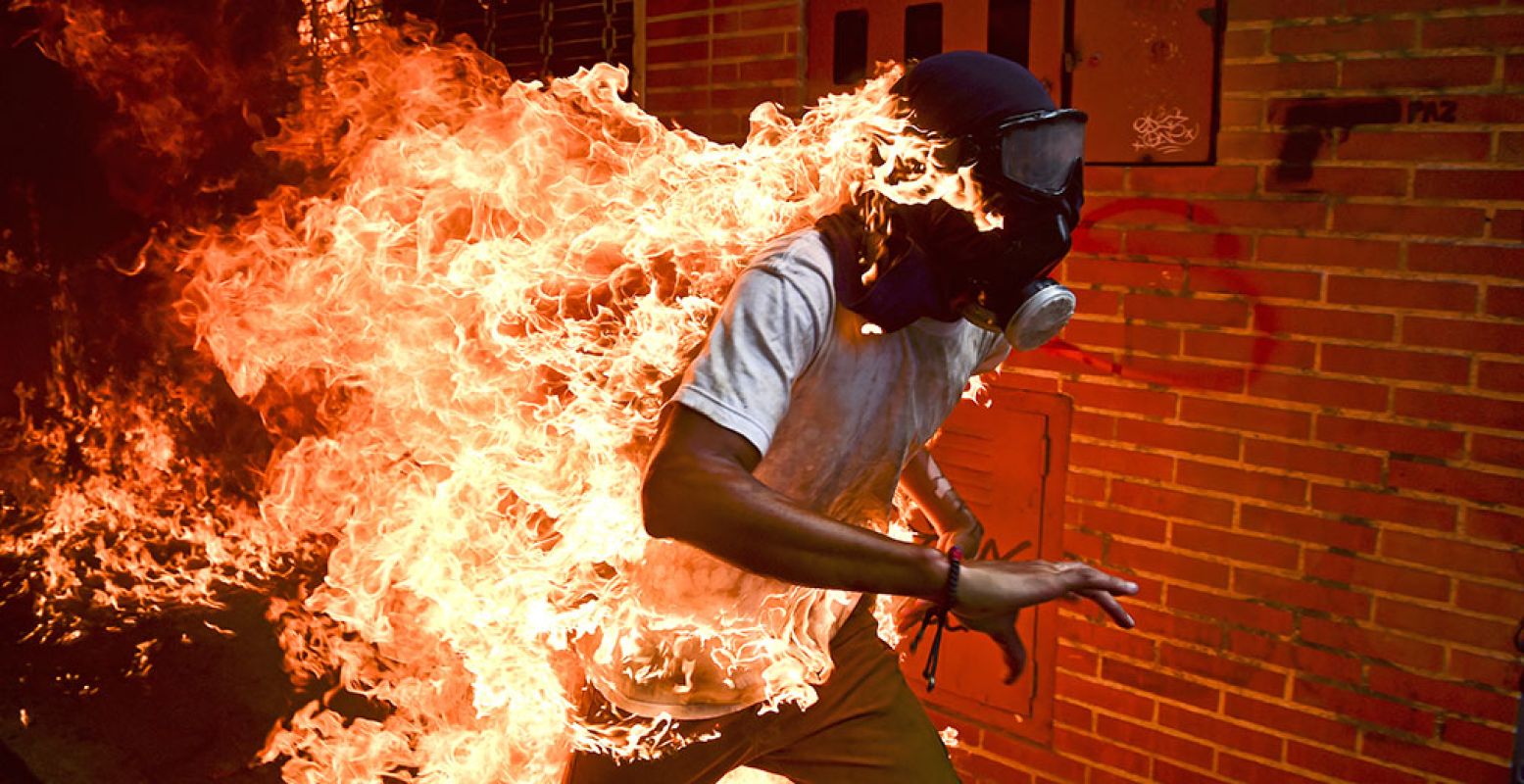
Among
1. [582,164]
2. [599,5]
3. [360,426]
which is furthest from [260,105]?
[582,164]

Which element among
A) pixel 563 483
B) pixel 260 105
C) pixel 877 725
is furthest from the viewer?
pixel 260 105

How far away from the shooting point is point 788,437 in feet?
8.63

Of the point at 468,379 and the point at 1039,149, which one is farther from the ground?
the point at 1039,149

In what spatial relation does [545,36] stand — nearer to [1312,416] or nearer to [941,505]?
[941,505]

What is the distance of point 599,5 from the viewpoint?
6129mm

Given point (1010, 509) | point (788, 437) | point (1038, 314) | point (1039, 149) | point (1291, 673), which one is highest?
point (1039, 149)

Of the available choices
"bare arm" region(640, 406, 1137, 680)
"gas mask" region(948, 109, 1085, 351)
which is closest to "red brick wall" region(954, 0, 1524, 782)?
"gas mask" region(948, 109, 1085, 351)

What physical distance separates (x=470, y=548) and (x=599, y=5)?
3487 mm

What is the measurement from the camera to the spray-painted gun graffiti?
4.08m

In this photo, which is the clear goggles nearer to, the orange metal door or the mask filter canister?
the mask filter canister

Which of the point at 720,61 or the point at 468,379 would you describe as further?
the point at 720,61

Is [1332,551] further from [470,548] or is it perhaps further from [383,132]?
[383,132]

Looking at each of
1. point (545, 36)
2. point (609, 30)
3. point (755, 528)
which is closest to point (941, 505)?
point (755, 528)

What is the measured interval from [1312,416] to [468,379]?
3221 millimetres
